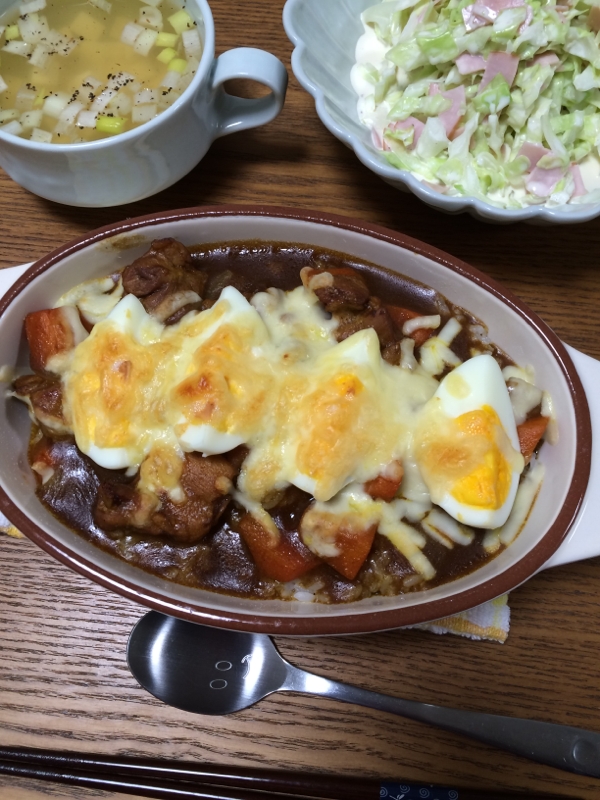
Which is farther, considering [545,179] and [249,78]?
[545,179]

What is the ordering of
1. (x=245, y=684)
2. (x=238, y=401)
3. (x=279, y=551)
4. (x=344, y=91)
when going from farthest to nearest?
(x=344, y=91) → (x=245, y=684) → (x=279, y=551) → (x=238, y=401)

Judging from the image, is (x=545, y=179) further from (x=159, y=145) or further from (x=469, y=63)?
(x=159, y=145)

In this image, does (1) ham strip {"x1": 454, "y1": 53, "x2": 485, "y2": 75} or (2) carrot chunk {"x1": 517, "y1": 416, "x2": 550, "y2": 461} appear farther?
(1) ham strip {"x1": 454, "y1": 53, "x2": 485, "y2": 75}

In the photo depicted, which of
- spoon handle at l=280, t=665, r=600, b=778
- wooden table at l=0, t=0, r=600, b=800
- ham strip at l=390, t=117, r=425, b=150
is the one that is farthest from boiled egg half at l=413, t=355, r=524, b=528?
ham strip at l=390, t=117, r=425, b=150

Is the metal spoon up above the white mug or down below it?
below

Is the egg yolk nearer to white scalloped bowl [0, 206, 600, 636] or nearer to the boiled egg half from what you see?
the boiled egg half

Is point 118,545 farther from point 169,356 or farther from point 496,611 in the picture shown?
point 496,611

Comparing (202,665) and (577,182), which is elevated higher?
(577,182)

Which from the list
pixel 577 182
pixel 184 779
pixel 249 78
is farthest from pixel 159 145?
pixel 184 779
